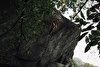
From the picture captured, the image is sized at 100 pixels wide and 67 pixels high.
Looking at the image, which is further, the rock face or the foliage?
the rock face

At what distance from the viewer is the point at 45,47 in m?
21.0

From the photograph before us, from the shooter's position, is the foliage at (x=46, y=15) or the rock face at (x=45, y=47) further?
the rock face at (x=45, y=47)

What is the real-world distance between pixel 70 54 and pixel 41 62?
553 cm

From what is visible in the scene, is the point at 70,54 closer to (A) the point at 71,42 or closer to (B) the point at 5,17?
(A) the point at 71,42

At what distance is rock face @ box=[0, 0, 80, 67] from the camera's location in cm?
1906

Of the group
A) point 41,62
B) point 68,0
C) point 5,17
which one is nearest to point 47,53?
point 41,62

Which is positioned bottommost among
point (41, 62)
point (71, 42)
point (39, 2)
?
point (41, 62)

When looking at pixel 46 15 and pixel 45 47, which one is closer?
pixel 46 15

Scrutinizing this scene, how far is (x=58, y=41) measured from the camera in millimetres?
21922

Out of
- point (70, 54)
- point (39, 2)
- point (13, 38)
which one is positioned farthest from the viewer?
point (70, 54)

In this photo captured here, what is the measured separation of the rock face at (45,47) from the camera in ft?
62.5

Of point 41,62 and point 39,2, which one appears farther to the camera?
point 41,62

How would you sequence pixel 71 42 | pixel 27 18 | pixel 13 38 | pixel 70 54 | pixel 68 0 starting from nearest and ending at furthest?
pixel 27 18, pixel 68 0, pixel 13 38, pixel 71 42, pixel 70 54

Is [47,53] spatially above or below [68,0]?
below
